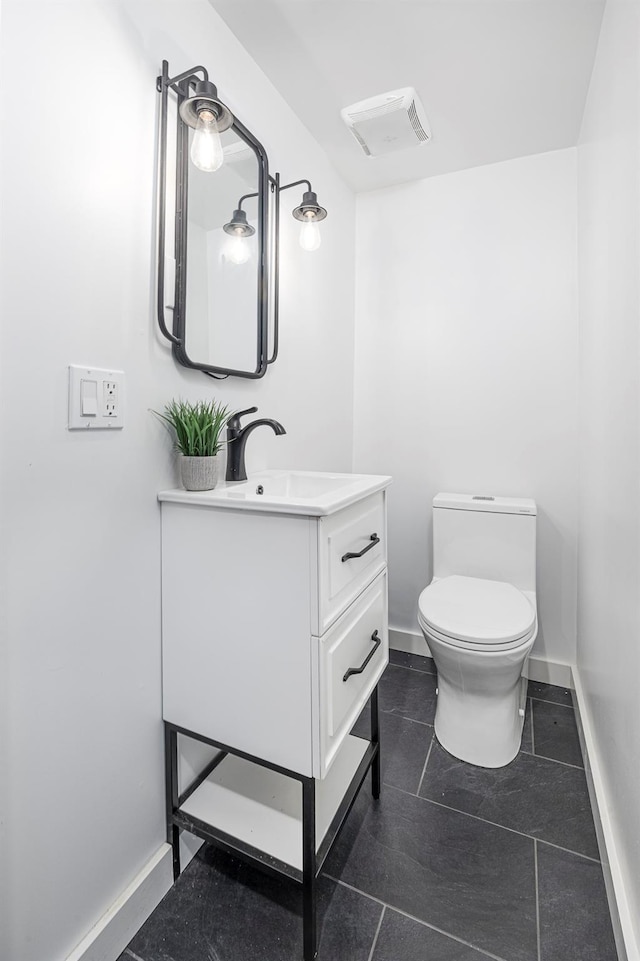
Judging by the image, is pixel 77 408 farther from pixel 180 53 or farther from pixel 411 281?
Result: pixel 411 281

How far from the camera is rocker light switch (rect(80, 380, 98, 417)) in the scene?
0.89m

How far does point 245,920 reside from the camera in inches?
41.5

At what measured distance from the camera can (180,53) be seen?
114 centimetres

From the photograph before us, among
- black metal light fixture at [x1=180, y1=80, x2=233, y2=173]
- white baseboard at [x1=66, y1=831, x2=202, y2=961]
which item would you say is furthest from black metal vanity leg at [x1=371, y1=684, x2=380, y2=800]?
black metal light fixture at [x1=180, y1=80, x2=233, y2=173]

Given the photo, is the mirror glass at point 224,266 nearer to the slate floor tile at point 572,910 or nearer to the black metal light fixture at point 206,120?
the black metal light fixture at point 206,120

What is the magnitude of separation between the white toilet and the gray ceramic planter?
36.6 inches

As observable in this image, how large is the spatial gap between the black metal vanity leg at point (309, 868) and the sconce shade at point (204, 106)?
1.45 meters

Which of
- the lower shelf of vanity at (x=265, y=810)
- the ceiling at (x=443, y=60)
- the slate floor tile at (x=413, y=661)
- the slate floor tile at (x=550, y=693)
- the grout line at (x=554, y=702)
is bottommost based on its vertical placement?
the grout line at (x=554, y=702)

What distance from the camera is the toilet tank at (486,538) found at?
1891 millimetres

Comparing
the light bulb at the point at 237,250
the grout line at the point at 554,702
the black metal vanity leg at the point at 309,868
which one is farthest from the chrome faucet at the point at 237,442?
the grout line at the point at 554,702

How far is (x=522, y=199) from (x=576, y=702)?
215cm

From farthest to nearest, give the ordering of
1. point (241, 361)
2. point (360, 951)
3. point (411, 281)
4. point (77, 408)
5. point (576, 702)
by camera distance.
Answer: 1. point (411, 281)
2. point (576, 702)
3. point (241, 361)
4. point (360, 951)
5. point (77, 408)

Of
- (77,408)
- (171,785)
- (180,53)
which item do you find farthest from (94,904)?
(180,53)

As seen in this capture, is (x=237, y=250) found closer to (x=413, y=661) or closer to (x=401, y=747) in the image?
(x=401, y=747)
